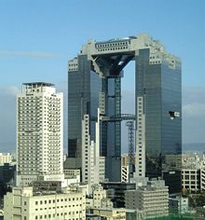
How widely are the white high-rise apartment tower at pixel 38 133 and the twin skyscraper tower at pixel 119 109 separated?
229 cm

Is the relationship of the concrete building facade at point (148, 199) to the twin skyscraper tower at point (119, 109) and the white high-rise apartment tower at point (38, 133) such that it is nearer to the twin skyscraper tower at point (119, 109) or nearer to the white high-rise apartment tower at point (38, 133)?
the twin skyscraper tower at point (119, 109)

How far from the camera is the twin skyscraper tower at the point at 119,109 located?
35625 mm

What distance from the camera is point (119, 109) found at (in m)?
40.3

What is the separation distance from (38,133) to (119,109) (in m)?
7.37

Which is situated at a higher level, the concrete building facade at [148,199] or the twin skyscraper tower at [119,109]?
the twin skyscraper tower at [119,109]

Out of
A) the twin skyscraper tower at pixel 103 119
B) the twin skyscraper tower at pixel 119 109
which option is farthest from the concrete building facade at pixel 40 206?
the twin skyscraper tower at pixel 119 109

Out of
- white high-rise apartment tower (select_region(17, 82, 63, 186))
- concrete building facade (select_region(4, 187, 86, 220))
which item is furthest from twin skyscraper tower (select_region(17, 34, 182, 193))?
concrete building facade (select_region(4, 187, 86, 220))

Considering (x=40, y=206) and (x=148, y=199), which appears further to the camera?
(x=148, y=199)

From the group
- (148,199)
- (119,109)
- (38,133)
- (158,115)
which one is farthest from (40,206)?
(119,109)

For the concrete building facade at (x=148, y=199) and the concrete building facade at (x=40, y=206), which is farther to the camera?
the concrete building facade at (x=148, y=199)

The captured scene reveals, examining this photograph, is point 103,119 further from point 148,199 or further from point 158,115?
point 148,199

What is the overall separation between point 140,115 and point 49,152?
569cm

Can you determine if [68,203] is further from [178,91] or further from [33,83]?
[178,91]

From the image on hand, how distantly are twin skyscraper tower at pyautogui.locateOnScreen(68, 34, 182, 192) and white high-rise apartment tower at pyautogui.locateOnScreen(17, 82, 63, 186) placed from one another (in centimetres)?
229
